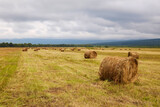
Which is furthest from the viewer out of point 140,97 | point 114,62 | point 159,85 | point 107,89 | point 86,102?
A: point 114,62

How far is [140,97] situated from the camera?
6.50 meters

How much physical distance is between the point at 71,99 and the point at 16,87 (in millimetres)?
3579

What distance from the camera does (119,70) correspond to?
28.0 feet

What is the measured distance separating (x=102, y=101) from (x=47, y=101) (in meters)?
2.35

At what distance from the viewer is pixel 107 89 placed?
7.54 meters

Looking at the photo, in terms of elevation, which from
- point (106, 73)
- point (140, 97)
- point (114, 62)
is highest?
point (114, 62)

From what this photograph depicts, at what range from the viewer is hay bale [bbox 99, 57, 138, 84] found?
8.53 m

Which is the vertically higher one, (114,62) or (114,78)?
(114,62)

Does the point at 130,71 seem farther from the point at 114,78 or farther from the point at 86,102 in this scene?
the point at 86,102

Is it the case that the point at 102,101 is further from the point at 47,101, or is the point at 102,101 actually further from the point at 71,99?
the point at 47,101

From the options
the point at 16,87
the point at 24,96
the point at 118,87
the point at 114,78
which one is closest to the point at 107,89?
the point at 118,87

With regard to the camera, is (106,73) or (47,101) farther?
(106,73)

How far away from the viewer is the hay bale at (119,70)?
853 centimetres

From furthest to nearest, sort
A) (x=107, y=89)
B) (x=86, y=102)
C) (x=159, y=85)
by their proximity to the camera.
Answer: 1. (x=159, y=85)
2. (x=107, y=89)
3. (x=86, y=102)
